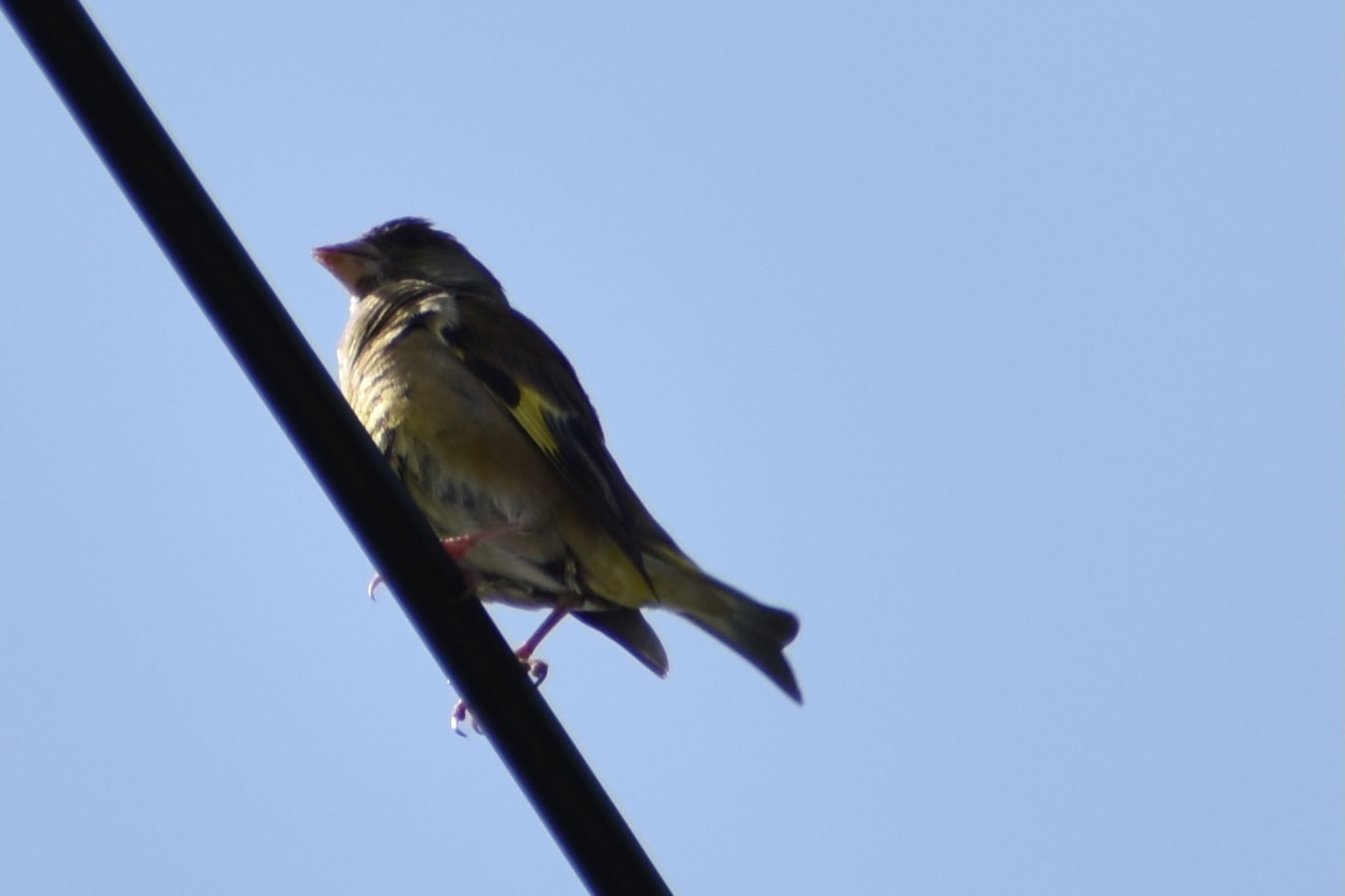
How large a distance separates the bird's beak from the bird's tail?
227 centimetres

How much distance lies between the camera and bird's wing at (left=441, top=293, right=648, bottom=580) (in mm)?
6230

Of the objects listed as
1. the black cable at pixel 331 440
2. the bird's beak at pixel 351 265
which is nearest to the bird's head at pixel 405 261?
the bird's beak at pixel 351 265

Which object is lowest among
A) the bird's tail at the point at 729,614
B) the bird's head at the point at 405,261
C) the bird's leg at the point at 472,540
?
the bird's tail at the point at 729,614

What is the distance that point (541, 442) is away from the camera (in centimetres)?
630

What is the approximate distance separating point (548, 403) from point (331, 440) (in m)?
3.49

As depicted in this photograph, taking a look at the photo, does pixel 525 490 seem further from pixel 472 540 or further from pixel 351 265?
pixel 351 265

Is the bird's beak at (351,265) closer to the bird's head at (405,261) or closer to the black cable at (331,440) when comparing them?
the bird's head at (405,261)

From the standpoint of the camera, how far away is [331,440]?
3094 mm

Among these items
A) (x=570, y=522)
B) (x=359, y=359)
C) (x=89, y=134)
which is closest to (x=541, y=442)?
(x=570, y=522)

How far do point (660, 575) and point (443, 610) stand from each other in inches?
125

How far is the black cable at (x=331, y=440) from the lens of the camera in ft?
9.23

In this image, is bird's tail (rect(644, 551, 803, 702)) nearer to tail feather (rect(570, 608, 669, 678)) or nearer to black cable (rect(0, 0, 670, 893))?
tail feather (rect(570, 608, 669, 678))

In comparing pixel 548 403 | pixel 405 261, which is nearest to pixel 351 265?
pixel 405 261

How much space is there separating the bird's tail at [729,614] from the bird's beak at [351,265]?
2.27m
